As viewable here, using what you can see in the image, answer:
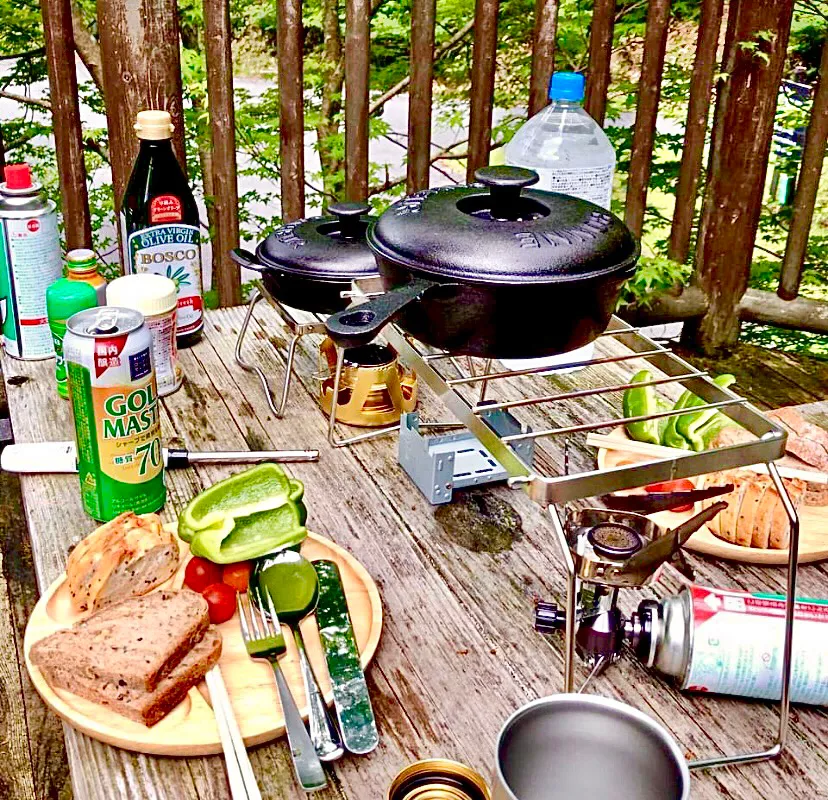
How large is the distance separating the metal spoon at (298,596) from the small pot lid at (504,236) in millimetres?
324

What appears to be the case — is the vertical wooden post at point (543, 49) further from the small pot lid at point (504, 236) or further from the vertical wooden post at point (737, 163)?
the small pot lid at point (504, 236)

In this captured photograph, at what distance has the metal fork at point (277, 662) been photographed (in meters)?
0.74

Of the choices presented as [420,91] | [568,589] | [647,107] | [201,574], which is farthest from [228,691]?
[647,107]

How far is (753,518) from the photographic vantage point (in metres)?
1.03

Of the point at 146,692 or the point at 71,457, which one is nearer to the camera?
the point at 146,692

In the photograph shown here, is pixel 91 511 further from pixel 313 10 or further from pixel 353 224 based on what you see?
pixel 313 10

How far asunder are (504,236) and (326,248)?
1.55 ft

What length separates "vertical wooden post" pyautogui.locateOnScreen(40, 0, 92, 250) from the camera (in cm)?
181

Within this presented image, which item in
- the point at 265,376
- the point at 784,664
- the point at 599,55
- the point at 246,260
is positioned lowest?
the point at 265,376

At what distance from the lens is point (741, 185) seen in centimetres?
252

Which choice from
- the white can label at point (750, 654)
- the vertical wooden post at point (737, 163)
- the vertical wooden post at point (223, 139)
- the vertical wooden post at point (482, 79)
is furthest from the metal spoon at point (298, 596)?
the vertical wooden post at point (737, 163)

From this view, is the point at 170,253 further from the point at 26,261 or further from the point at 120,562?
the point at 120,562

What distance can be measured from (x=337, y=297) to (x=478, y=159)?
108cm

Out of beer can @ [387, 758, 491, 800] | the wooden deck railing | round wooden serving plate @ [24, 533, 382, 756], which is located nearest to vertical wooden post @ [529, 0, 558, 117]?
the wooden deck railing
